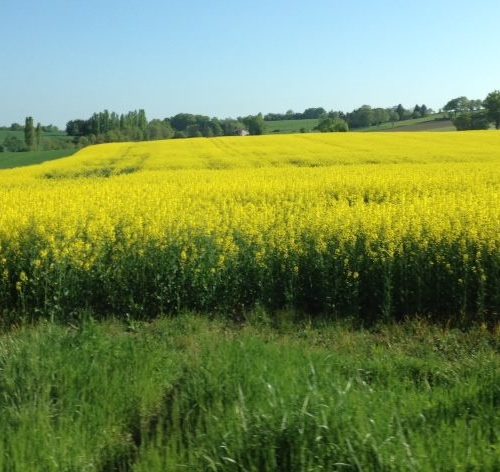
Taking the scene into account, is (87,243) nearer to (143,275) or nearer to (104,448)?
(143,275)

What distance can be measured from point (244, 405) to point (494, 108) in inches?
2558

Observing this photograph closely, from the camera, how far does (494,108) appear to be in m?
61.7

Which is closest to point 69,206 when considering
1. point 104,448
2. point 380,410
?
point 104,448

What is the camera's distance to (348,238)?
745cm

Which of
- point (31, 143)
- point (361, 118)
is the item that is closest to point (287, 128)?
point (361, 118)

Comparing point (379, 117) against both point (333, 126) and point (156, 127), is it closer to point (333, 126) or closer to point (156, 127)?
point (333, 126)

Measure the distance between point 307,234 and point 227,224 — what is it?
4.80 feet

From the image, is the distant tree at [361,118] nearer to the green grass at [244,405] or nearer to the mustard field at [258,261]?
the mustard field at [258,261]

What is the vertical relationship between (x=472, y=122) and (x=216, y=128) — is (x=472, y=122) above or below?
below

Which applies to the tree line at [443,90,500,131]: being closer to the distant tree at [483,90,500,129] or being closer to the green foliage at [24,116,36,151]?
the distant tree at [483,90,500,129]

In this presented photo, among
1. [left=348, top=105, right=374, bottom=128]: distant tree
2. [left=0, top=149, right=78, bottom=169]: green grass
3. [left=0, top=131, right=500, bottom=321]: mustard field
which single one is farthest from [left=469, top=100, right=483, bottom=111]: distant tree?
[left=0, top=131, right=500, bottom=321]: mustard field

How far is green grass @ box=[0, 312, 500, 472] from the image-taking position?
3.11m

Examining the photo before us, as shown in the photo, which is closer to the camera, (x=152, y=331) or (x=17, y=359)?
(x=17, y=359)

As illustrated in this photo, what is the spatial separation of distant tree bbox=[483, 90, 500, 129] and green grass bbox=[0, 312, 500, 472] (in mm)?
61649
